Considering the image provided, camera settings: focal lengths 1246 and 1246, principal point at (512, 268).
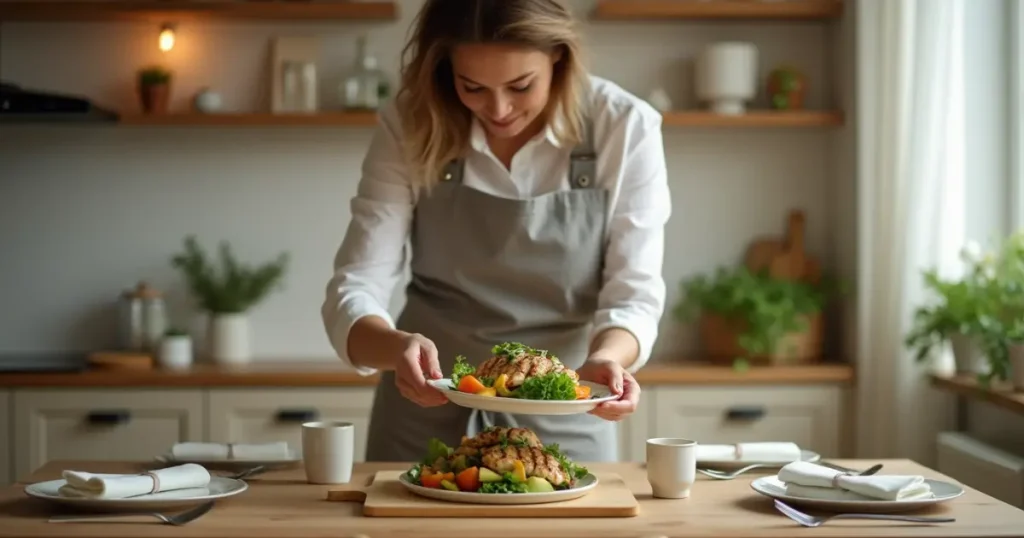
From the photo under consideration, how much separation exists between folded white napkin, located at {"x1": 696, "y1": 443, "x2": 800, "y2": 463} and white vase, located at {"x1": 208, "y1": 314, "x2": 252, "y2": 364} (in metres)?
2.13

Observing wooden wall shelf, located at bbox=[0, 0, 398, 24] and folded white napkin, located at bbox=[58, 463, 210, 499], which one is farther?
wooden wall shelf, located at bbox=[0, 0, 398, 24]

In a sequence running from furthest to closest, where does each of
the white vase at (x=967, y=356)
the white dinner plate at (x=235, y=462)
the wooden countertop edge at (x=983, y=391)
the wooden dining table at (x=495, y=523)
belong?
the white vase at (x=967, y=356) < the wooden countertop edge at (x=983, y=391) < the white dinner plate at (x=235, y=462) < the wooden dining table at (x=495, y=523)

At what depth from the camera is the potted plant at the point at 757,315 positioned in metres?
3.72

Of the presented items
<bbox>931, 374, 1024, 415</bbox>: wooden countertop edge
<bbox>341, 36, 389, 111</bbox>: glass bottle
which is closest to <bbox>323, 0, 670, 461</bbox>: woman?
<bbox>931, 374, 1024, 415</bbox>: wooden countertop edge

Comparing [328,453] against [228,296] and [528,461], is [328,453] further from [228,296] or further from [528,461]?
[228,296]

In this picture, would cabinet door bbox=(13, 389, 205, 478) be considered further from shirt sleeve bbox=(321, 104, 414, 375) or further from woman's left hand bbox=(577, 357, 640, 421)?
woman's left hand bbox=(577, 357, 640, 421)

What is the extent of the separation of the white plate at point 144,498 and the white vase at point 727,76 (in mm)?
2461

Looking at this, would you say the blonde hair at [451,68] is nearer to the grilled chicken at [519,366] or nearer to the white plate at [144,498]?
the grilled chicken at [519,366]

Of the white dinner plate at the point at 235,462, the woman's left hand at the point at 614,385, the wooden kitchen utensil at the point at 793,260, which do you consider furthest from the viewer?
the wooden kitchen utensil at the point at 793,260

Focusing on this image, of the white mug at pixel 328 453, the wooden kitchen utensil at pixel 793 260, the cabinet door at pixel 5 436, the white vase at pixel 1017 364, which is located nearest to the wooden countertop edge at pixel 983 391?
the white vase at pixel 1017 364

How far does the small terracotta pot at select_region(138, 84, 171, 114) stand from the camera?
153 inches

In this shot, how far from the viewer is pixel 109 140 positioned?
4.04m

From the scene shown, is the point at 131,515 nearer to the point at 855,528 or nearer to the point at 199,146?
the point at 855,528

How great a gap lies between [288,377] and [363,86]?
3.10 ft
